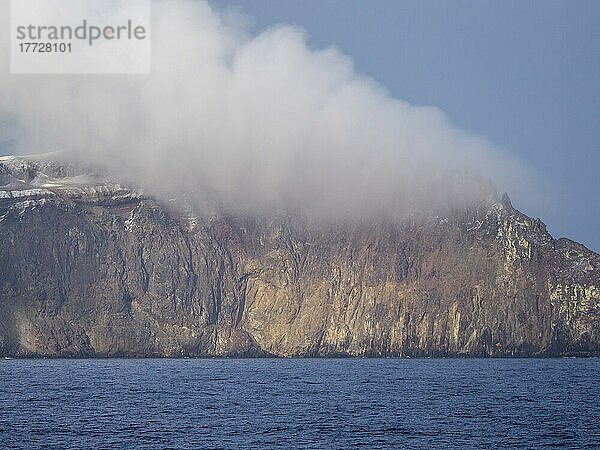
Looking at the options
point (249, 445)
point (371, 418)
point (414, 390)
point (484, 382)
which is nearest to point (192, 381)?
point (414, 390)

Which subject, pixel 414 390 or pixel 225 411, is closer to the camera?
pixel 225 411

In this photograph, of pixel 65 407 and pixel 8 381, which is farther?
pixel 8 381

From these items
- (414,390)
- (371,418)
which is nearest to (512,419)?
(371,418)

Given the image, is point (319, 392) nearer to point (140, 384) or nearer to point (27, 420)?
point (140, 384)

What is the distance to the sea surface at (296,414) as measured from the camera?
67.4 m

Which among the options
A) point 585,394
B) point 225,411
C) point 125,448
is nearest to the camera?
point 125,448

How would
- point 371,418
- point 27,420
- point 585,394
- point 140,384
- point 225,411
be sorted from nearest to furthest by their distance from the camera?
1. point 27,420
2. point 371,418
3. point 225,411
4. point 585,394
5. point 140,384

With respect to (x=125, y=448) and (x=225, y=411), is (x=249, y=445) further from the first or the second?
(x=225, y=411)

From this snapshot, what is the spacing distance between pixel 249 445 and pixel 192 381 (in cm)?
7877

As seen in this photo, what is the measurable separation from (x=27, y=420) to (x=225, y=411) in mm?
21134

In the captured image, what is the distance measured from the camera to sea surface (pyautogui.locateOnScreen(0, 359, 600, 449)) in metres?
67.4

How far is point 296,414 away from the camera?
86688 millimetres

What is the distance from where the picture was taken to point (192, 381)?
14150 cm

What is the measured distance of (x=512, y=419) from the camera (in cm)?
8269
